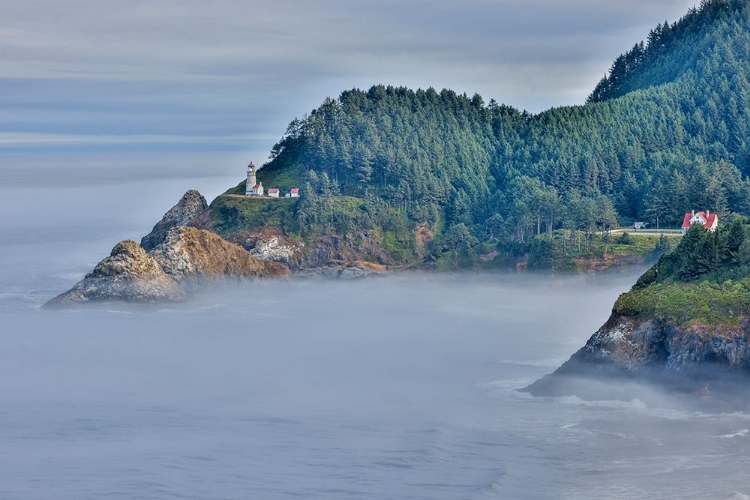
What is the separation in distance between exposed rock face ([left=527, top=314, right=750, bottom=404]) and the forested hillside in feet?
196

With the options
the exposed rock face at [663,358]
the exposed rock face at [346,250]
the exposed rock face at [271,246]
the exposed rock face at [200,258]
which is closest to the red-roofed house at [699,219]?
the exposed rock face at [346,250]

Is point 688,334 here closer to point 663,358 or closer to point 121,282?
point 663,358

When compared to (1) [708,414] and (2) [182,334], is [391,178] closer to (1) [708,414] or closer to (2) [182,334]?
(2) [182,334]

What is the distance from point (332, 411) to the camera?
70500mm

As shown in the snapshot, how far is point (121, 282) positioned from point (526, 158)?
64.1 m

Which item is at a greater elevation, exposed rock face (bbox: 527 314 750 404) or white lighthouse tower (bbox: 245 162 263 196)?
white lighthouse tower (bbox: 245 162 263 196)

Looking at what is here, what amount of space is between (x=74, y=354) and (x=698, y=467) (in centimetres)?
5051

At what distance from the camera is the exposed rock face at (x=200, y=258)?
119 meters

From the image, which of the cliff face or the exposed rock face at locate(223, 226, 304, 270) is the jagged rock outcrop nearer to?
the cliff face

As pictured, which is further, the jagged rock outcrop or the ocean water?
the jagged rock outcrop

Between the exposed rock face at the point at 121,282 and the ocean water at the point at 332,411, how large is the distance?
2.22 m

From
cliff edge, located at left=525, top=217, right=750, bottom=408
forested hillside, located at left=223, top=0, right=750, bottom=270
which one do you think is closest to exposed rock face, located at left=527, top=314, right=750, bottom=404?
cliff edge, located at left=525, top=217, right=750, bottom=408

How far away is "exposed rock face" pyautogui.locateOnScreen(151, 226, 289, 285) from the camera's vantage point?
119 m

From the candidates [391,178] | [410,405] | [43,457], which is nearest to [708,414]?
[410,405]
